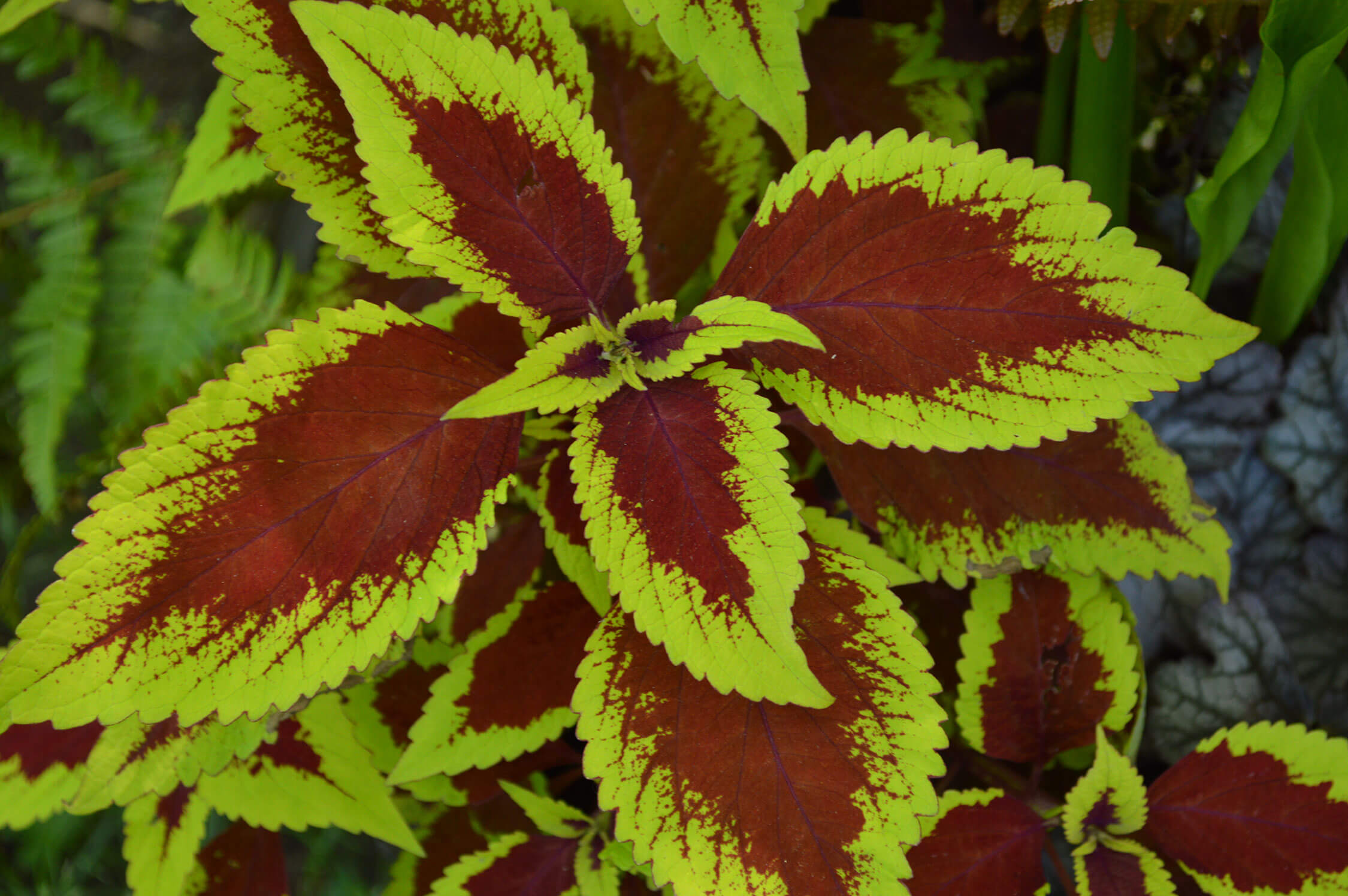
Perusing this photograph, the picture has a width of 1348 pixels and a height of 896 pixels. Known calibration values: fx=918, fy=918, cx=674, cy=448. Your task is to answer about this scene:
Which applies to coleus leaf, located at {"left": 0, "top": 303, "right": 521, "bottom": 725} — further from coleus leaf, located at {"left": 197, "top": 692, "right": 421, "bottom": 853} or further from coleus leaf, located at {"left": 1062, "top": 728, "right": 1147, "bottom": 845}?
coleus leaf, located at {"left": 1062, "top": 728, "right": 1147, "bottom": 845}

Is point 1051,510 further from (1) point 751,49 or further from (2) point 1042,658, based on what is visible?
(1) point 751,49

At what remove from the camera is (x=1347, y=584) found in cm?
77

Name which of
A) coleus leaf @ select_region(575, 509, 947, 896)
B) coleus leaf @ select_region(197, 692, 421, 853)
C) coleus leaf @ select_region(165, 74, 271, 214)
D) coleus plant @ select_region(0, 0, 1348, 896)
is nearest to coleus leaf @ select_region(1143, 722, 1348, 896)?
coleus plant @ select_region(0, 0, 1348, 896)

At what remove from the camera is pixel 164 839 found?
2.18 ft

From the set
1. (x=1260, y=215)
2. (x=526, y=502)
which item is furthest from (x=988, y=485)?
(x=1260, y=215)

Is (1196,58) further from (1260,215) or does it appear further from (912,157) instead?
(912,157)

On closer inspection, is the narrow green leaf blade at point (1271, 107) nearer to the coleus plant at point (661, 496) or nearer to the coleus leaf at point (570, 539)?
the coleus plant at point (661, 496)

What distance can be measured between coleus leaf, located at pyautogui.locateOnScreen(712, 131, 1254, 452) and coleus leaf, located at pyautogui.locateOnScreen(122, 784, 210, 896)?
0.53m

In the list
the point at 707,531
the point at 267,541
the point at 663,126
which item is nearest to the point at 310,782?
the point at 267,541

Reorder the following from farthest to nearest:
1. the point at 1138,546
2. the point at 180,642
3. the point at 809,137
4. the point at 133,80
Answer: the point at 133,80 < the point at 809,137 < the point at 1138,546 < the point at 180,642

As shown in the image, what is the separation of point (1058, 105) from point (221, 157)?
644 mm

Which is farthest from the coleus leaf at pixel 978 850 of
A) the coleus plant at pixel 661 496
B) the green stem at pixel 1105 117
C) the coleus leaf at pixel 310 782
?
the green stem at pixel 1105 117

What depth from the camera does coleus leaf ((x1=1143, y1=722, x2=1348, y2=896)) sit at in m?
0.56

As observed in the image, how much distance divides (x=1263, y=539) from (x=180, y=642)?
84 centimetres
